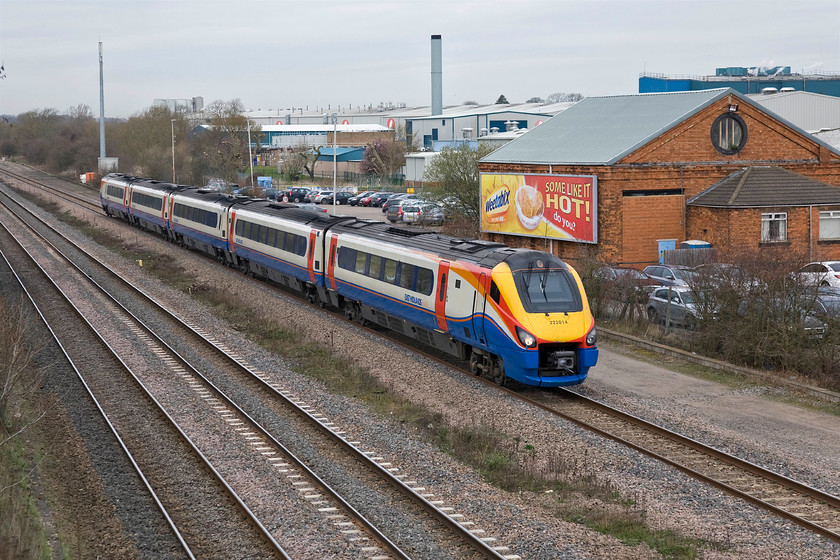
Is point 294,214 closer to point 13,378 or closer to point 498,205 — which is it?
point 498,205

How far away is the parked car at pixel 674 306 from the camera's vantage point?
70.5 ft

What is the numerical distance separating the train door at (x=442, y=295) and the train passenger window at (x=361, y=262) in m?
4.29

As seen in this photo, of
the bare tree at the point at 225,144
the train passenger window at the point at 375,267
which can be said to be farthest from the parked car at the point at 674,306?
the bare tree at the point at 225,144

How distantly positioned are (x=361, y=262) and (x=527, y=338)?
8.03 meters

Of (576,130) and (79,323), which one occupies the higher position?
(576,130)

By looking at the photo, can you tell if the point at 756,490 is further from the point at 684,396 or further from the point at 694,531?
the point at 684,396

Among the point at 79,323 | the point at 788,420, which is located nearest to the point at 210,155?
the point at 79,323

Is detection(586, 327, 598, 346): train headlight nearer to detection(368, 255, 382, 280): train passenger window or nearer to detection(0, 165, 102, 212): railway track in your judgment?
detection(368, 255, 382, 280): train passenger window

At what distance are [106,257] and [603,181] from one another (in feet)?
69.1

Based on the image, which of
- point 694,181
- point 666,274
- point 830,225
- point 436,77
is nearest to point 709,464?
point 666,274

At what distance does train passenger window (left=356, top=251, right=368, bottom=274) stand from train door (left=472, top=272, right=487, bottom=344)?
600cm

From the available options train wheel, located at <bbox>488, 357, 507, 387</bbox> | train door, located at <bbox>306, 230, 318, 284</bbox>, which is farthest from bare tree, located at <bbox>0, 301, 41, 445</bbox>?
train door, located at <bbox>306, 230, 318, 284</bbox>

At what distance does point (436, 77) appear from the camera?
11381cm

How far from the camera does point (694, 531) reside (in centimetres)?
1084
